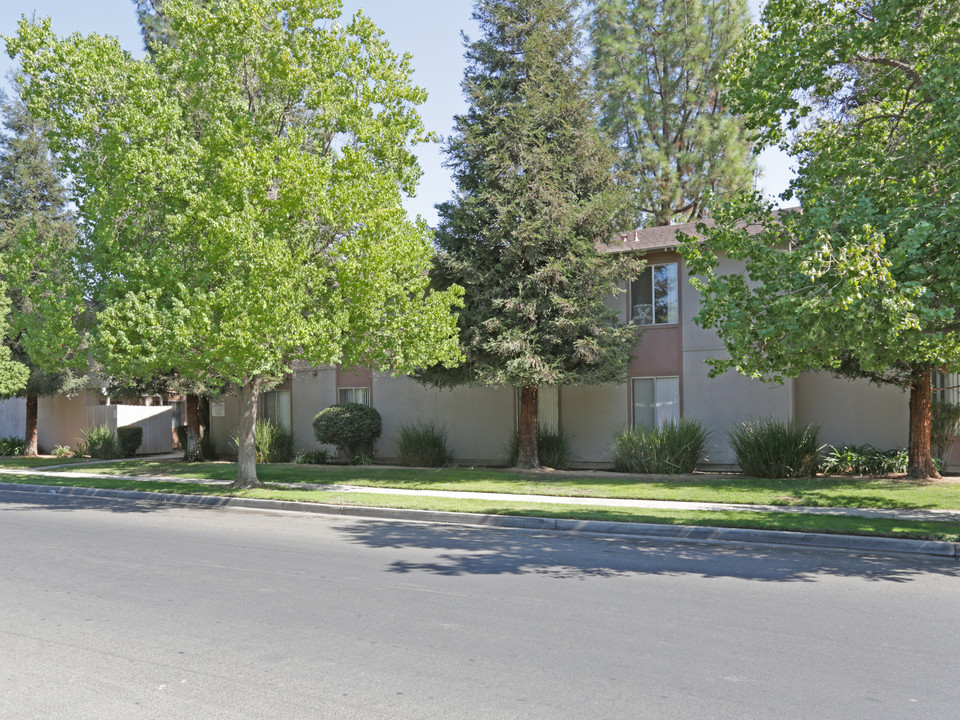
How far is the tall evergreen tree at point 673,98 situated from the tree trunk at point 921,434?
49.3 feet

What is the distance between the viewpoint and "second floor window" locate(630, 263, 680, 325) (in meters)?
20.4

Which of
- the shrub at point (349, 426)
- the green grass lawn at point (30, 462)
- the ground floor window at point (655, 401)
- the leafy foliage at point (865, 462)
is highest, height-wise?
the ground floor window at point (655, 401)

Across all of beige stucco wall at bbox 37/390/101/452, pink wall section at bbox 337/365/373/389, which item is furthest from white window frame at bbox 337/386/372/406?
beige stucco wall at bbox 37/390/101/452

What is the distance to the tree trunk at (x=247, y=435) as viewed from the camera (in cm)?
1717

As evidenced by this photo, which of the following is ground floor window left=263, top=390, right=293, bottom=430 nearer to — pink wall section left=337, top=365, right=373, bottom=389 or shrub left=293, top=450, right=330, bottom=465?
pink wall section left=337, top=365, right=373, bottom=389

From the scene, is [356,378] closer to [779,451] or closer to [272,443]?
[272,443]

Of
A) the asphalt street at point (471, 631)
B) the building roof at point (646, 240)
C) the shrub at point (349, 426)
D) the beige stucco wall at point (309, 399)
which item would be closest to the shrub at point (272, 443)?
the beige stucco wall at point (309, 399)

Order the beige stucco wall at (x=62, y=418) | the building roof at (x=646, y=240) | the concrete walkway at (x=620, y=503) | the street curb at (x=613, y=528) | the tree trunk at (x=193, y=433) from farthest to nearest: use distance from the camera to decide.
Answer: the beige stucco wall at (x=62, y=418) < the tree trunk at (x=193, y=433) < the building roof at (x=646, y=240) < the concrete walkway at (x=620, y=503) < the street curb at (x=613, y=528)

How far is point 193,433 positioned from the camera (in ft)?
83.0

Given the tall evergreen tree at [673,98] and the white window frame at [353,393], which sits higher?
the tall evergreen tree at [673,98]

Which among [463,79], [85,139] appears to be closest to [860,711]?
[85,139]

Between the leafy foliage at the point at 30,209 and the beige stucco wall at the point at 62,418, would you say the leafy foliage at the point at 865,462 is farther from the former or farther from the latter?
the beige stucco wall at the point at 62,418

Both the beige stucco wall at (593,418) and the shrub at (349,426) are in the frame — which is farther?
the shrub at (349,426)

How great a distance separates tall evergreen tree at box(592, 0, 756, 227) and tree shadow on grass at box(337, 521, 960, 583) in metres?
21.3
